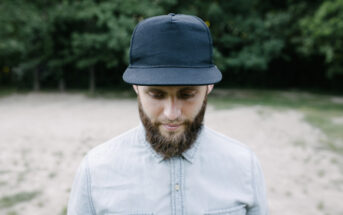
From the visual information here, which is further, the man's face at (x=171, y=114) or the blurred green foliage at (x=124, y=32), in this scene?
the blurred green foliage at (x=124, y=32)

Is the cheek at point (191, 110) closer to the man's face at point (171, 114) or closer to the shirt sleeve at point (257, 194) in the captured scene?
the man's face at point (171, 114)

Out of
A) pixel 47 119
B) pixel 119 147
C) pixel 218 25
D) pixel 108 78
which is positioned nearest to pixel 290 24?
pixel 218 25

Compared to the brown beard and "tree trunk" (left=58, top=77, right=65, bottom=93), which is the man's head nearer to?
the brown beard

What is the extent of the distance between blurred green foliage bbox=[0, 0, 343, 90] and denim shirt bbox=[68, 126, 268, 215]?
10938mm

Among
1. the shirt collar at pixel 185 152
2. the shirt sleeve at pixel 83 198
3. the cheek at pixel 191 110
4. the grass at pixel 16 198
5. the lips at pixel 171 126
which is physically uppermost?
the cheek at pixel 191 110

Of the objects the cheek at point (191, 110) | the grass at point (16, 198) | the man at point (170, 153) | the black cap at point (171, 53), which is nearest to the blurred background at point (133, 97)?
the grass at point (16, 198)

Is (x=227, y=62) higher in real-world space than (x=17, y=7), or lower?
lower

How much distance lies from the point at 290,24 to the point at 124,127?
12344 millimetres

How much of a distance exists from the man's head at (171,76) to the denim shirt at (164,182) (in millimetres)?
93

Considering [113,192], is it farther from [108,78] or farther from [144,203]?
[108,78]

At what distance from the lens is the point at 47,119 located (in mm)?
9547

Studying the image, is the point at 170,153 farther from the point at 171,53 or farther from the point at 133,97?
the point at 133,97

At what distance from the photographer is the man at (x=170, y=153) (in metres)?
1.24

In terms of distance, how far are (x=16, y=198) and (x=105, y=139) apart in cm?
303
